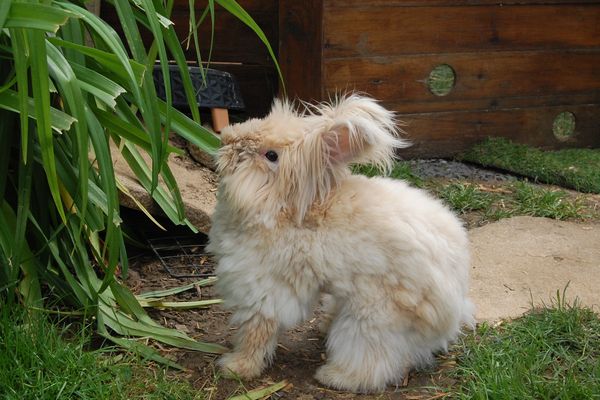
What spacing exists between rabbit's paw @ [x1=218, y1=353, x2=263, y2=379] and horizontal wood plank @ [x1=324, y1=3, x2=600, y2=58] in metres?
2.91

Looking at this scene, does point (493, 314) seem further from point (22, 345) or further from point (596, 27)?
point (596, 27)

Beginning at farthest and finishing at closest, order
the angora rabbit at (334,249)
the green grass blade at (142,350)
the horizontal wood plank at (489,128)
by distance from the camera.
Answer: the horizontal wood plank at (489,128), the green grass blade at (142,350), the angora rabbit at (334,249)

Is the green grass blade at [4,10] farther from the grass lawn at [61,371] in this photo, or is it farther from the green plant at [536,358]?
the green plant at [536,358]

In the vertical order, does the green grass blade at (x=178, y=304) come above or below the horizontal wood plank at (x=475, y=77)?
below

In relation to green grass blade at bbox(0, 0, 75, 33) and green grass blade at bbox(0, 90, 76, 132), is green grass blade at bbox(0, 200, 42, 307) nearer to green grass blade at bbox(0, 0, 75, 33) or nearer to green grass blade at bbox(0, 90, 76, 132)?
green grass blade at bbox(0, 90, 76, 132)

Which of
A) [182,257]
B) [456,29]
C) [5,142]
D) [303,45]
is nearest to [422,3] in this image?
[456,29]

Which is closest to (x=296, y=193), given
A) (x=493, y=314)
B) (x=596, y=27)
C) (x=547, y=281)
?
(x=493, y=314)

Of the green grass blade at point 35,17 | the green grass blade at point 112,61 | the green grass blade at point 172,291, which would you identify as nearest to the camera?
the green grass blade at point 35,17

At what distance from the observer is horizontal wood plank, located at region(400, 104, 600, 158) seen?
5.82m

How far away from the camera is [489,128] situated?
19.7ft

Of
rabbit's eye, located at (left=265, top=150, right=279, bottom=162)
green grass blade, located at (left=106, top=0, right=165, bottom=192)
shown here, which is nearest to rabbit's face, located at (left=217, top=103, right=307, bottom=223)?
rabbit's eye, located at (left=265, top=150, right=279, bottom=162)

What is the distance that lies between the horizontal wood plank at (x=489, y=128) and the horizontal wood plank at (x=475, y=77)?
0.08 metres

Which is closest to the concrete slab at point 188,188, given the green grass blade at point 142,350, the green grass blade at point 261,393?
the green grass blade at point 142,350

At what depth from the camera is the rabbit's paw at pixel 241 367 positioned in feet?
9.05
